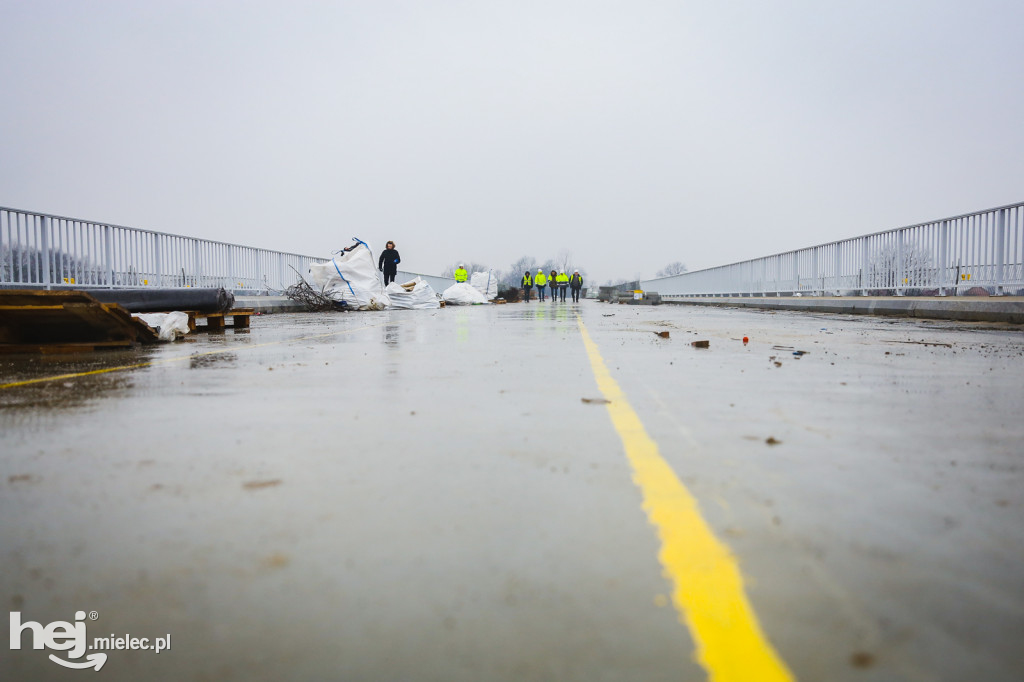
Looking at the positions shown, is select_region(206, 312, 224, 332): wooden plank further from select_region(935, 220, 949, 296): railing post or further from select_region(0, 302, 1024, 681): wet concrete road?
A: select_region(935, 220, 949, 296): railing post

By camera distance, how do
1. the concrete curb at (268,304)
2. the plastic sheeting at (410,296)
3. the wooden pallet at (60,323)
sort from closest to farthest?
the wooden pallet at (60,323) → the concrete curb at (268,304) → the plastic sheeting at (410,296)

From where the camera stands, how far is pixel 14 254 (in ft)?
45.3

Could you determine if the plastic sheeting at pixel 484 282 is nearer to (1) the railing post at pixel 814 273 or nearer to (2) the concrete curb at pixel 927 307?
(2) the concrete curb at pixel 927 307

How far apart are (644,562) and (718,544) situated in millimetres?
263

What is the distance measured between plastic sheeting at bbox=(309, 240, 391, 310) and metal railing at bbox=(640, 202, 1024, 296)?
49.4 ft

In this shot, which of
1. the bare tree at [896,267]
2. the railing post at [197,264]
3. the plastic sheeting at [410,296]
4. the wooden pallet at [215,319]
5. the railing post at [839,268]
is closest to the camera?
the wooden pallet at [215,319]

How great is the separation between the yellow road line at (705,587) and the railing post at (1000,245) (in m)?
15.6

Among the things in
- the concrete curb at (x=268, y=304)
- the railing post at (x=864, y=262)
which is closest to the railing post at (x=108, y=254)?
the concrete curb at (x=268, y=304)

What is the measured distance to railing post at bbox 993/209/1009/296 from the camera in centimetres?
1529

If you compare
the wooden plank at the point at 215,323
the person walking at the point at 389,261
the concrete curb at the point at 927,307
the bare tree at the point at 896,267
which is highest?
the person walking at the point at 389,261

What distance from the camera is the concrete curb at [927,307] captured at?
45.1 feet

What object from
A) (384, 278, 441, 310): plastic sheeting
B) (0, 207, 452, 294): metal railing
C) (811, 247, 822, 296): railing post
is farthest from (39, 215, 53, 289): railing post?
(811, 247, 822, 296): railing post

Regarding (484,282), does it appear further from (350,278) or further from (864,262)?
(864,262)

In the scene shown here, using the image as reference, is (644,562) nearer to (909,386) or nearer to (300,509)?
(300,509)
